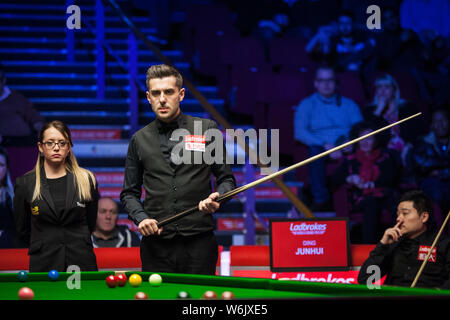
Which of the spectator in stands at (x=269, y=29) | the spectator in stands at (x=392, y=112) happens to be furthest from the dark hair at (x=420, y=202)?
the spectator in stands at (x=269, y=29)

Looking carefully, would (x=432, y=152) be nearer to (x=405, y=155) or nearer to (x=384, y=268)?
(x=405, y=155)

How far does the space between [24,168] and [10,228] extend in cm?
60

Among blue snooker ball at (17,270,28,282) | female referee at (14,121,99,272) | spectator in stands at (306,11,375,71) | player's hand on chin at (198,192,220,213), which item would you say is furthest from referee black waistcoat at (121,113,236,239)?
spectator in stands at (306,11,375,71)

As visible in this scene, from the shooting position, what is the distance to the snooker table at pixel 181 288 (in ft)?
6.98

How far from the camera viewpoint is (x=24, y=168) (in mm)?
5762

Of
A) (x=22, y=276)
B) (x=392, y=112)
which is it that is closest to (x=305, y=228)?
(x=22, y=276)

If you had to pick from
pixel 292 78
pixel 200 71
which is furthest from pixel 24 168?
pixel 292 78

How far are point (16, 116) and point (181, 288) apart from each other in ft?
13.5

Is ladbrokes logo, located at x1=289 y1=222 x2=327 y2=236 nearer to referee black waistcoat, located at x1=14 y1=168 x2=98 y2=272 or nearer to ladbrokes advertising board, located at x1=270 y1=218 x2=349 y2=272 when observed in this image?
ladbrokes advertising board, located at x1=270 y1=218 x2=349 y2=272

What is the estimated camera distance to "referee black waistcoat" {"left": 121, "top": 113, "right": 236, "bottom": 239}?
2986 millimetres

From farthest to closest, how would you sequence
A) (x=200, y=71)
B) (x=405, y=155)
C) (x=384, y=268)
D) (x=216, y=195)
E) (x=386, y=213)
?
(x=200, y=71)
(x=405, y=155)
(x=386, y=213)
(x=384, y=268)
(x=216, y=195)

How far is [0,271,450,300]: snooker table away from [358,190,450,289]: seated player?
152cm

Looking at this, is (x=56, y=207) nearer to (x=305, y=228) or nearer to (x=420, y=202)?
(x=305, y=228)

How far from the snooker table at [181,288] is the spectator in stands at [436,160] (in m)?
4.06
